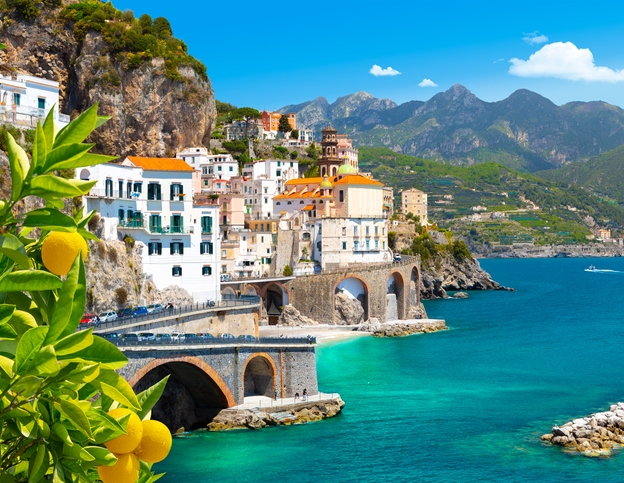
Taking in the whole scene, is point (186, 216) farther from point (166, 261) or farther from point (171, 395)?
point (171, 395)

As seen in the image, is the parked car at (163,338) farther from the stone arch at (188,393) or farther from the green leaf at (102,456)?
the green leaf at (102,456)

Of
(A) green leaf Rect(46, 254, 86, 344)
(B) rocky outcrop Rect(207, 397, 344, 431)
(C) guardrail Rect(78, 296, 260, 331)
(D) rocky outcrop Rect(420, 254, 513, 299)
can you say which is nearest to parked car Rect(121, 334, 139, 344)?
(C) guardrail Rect(78, 296, 260, 331)

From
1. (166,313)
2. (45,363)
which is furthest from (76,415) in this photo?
(166,313)

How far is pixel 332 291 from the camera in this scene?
84.9 metres

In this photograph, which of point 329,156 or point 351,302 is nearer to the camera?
point 351,302

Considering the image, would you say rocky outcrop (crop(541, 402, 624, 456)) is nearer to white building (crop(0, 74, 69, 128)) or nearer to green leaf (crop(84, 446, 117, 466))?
white building (crop(0, 74, 69, 128))

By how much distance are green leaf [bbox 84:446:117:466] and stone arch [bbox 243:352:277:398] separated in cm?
4058

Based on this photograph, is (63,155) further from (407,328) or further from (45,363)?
(407,328)

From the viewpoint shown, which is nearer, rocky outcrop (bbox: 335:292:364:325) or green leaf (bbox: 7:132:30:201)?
green leaf (bbox: 7:132:30:201)

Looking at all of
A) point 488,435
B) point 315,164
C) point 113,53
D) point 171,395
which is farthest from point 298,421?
point 315,164

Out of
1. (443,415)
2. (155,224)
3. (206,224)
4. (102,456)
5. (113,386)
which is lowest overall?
(443,415)

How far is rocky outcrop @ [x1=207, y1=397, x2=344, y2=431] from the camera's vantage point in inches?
1636

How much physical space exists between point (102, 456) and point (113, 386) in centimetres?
40

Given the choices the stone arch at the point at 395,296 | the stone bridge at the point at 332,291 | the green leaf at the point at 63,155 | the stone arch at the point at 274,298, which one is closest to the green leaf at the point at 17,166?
the green leaf at the point at 63,155
